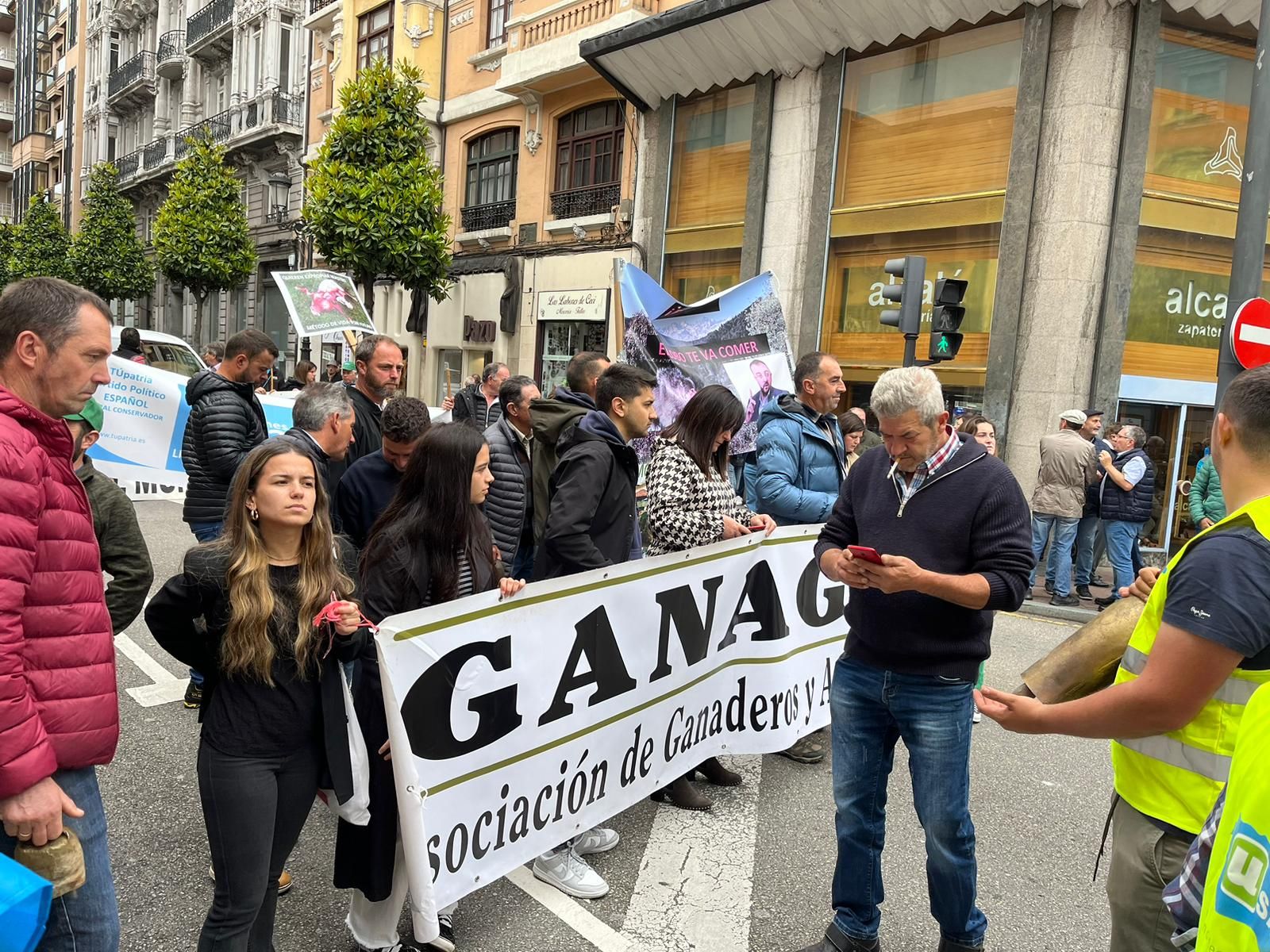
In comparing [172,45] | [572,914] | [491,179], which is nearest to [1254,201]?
[572,914]

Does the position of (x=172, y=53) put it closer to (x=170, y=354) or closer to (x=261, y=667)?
(x=170, y=354)

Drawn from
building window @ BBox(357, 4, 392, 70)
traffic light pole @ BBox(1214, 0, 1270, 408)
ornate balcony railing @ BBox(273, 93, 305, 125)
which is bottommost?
traffic light pole @ BBox(1214, 0, 1270, 408)

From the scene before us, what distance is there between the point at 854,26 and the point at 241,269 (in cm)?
1928

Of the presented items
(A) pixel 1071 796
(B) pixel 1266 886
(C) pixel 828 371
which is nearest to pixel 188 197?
(C) pixel 828 371

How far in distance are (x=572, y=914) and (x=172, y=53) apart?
41859 millimetres

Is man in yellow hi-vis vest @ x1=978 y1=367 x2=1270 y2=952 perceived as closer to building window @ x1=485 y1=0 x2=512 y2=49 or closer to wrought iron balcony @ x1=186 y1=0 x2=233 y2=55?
building window @ x1=485 y1=0 x2=512 y2=49

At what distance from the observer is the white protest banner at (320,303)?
9.57 meters

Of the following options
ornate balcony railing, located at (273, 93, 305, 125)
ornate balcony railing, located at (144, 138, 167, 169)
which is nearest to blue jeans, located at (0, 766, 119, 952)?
ornate balcony railing, located at (273, 93, 305, 125)

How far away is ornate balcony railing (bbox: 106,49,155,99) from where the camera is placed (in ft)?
123

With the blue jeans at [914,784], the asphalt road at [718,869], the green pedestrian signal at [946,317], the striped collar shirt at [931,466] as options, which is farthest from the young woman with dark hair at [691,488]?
the green pedestrian signal at [946,317]

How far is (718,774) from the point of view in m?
4.24

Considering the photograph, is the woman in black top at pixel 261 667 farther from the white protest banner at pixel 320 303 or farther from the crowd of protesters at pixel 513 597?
the white protest banner at pixel 320 303

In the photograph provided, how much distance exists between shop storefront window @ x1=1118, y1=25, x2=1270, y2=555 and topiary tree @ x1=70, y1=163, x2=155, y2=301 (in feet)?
104

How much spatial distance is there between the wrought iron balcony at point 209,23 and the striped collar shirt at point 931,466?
117 ft
